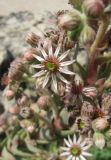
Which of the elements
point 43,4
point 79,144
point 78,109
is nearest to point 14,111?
point 79,144

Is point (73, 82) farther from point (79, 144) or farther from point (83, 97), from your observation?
point (79, 144)

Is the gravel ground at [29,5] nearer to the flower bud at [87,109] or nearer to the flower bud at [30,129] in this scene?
the flower bud at [30,129]

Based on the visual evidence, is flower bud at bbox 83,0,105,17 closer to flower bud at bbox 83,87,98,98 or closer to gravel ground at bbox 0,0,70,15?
flower bud at bbox 83,87,98,98

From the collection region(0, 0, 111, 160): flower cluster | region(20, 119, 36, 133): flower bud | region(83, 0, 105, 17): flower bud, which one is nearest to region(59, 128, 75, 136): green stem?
region(0, 0, 111, 160): flower cluster

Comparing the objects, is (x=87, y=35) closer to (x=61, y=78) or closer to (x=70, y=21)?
(x=70, y=21)

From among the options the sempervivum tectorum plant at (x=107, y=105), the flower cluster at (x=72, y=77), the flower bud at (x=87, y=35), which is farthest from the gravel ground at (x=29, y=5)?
the flower bud at (x=87, y=35)

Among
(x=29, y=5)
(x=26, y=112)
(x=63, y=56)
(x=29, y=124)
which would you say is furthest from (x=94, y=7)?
(x=29, y=5)
